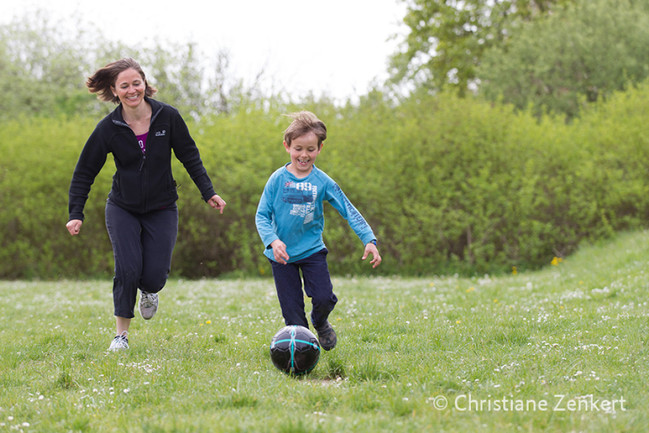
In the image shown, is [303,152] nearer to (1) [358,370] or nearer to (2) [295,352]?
(2) [295,352]

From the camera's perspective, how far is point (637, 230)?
1370 centimetres

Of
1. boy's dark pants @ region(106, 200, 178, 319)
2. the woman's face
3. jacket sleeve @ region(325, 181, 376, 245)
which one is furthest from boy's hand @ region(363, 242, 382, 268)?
the woman's face

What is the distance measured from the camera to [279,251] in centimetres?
439

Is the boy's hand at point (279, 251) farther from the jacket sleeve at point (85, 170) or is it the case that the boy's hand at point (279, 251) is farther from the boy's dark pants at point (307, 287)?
the jacket sleeve at point (85, 170)

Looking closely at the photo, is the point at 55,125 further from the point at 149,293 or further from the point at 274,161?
the point at 149,293

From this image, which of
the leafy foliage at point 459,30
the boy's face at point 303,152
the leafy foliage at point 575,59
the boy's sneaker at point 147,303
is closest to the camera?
the boy's face at point 303,152

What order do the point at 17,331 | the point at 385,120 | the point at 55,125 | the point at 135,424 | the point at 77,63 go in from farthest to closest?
the point at 77,63 < the point at 55,125 < the point at 385,120 < the point at 17,331 < the point at 135,424

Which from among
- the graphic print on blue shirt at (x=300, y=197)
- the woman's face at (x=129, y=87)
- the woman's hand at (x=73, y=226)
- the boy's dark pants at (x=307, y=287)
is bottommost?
the boy's dark pants at (x=307, y=287)

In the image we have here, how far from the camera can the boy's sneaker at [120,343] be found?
211 inches

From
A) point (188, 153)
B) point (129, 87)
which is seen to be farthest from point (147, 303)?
point (129, 87)

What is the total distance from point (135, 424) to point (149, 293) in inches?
100

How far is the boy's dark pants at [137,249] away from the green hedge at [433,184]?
28.3ft

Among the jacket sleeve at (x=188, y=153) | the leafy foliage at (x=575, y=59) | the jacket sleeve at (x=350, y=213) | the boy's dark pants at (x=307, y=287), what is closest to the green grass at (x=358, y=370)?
the boy's dark pants at (x=307, y=287)

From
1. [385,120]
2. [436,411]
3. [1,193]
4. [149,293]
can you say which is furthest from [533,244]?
[1,193]
